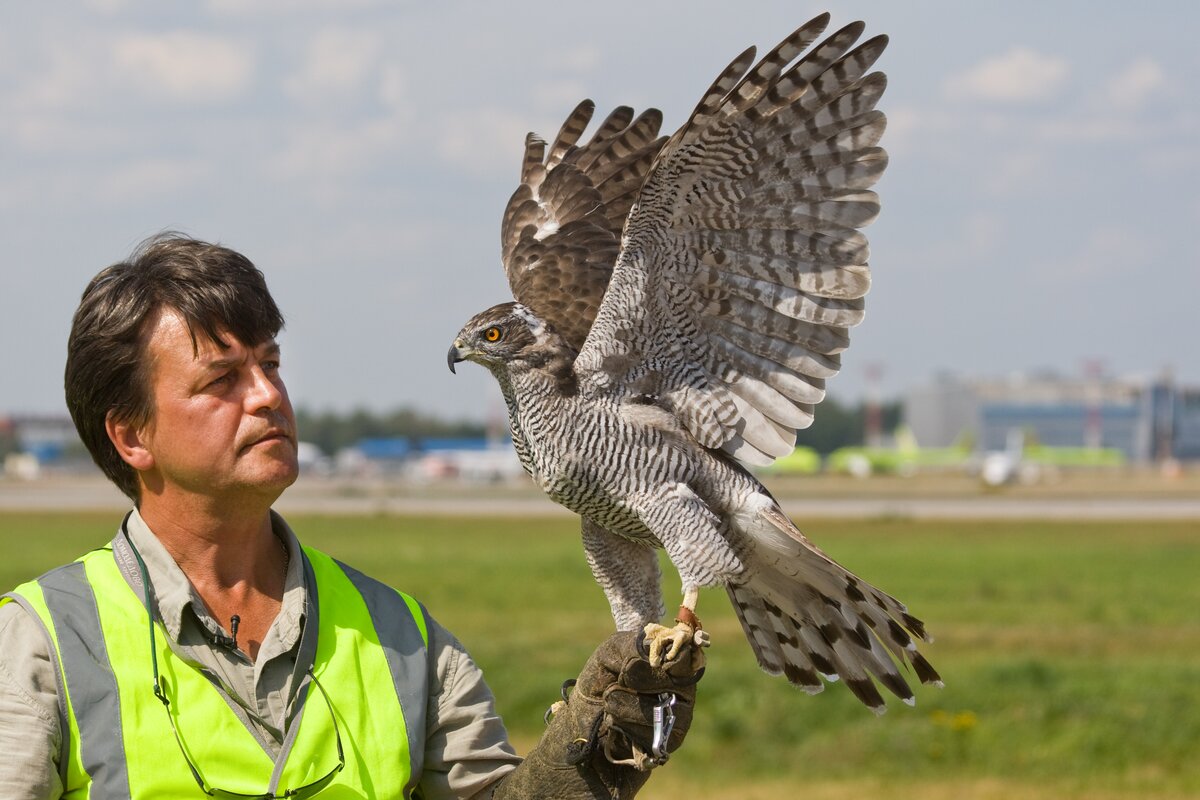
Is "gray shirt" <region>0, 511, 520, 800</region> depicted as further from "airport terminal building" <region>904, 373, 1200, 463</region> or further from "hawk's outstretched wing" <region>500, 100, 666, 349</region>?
"airport terminal building" <region>904, 373, 1200, 463</region>

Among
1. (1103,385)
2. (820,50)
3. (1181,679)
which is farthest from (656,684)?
(1103,385)

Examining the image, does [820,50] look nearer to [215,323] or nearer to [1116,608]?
[215,323]

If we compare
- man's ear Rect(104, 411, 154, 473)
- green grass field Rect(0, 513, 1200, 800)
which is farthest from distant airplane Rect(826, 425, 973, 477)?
man's ear Rect(104, 411, 154, 473)

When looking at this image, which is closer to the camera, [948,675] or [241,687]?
[241,687]

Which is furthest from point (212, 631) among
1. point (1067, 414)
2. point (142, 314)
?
point (1067, 414)

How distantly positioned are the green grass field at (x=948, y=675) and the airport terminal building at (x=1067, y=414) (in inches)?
4039

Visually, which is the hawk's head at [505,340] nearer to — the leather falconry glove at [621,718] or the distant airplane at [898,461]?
the leather falconry glove at [621,718]

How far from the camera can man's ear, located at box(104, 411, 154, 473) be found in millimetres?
2541

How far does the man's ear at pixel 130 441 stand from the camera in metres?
2.54

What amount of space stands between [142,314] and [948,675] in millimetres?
9372

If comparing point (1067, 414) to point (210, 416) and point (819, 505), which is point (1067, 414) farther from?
point (210, 416)

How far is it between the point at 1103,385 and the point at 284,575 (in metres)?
136

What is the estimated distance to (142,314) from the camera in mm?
2475

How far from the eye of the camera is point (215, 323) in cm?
248
